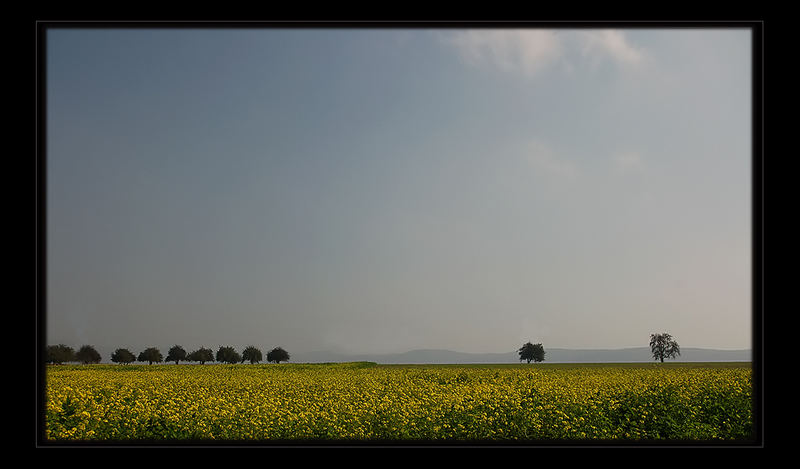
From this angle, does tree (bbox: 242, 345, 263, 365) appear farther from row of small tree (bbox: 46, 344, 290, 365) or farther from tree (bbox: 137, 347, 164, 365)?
tree (bbox: 137, 347, 164, 365)

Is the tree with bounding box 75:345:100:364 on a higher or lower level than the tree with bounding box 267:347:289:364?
higher

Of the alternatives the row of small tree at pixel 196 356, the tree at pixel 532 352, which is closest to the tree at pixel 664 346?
the tree at pixel 532 352

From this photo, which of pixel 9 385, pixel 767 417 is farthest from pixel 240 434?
pixel 767 417

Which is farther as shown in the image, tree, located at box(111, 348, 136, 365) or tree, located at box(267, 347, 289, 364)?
tree, located at box(267, 347, 289, 364)

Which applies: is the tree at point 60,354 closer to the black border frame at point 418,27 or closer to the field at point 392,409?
the field at point 392,409

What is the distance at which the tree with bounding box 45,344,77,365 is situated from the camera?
8.62 m

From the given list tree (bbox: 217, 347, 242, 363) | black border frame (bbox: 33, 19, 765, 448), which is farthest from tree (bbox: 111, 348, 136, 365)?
black border frame (bbox: 33, 19, 765, 448)

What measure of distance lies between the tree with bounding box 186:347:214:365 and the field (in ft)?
9.13

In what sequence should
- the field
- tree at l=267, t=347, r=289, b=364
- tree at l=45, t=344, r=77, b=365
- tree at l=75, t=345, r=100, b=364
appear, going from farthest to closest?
tree at l=267, t=347, r=289, b=364
tree at l=45, t=344, r=77, b=365
tree at l=75, t=345, r=100, b=364
the field

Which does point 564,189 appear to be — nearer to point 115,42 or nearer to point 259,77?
point 259,77

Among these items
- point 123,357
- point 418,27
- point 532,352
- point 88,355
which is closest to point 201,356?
point 123,357

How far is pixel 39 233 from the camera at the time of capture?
2.94m

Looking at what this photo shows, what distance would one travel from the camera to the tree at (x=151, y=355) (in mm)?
10555

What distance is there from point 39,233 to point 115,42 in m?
4.50
